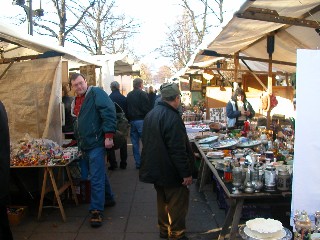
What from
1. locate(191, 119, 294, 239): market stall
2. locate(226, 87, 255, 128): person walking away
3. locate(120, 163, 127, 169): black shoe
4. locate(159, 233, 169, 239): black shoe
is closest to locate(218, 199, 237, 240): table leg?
locate(191, 119, 294, 239): market stall

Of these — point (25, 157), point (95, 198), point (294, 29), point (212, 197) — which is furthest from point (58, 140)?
point (294, 29)

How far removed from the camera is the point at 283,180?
3275 mm

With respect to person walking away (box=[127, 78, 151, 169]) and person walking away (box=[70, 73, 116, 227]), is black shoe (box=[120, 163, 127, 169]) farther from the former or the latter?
person walking away (box=[70, 73, 116, 227])

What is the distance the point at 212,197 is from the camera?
5.62 m

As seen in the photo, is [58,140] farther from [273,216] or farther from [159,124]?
[273,216]

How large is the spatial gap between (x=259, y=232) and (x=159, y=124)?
5.19ft

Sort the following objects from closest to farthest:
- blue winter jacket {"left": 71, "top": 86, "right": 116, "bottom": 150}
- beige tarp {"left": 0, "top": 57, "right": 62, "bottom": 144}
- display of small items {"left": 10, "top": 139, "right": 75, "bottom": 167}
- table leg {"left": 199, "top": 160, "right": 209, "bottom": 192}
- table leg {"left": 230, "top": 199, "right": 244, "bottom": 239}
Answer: table leg {"left": 230, "top": 199, "right": 244, "bottom": 239} < blue winter jacket {"left": 71, "top": 86, "right": 116, "bottom": 150} < display of small items {"left": 10, "top": 139, "right": 75, "bottom": 167} < beige tarp {"left": 0, "top": 57, "right": 62, "bottom": 144} < table leg {"left": 199, "top": 160, "right": 209, "bottom": 192}

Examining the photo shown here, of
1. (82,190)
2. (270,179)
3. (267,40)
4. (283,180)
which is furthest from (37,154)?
(267,40)

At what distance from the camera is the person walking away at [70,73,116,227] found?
172 inches

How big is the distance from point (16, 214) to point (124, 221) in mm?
1392

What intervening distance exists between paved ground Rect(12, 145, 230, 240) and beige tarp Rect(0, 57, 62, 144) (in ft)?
3.92

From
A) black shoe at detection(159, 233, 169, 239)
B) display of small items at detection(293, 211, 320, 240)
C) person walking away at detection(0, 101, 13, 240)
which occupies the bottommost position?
black shoe at detection(159, 233, 169, 239)

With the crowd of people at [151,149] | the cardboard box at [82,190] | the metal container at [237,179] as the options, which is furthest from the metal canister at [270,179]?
the cardboard box at [82,190]

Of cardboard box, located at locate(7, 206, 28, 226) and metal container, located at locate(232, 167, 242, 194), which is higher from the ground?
metal container, located at locate(232, 167, 242, 194)
